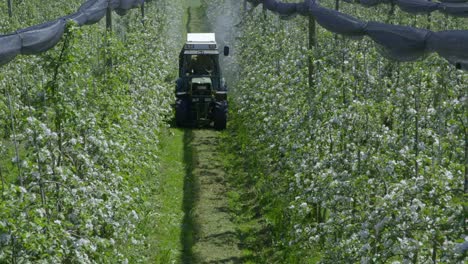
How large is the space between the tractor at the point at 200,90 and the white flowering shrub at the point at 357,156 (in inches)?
91.4

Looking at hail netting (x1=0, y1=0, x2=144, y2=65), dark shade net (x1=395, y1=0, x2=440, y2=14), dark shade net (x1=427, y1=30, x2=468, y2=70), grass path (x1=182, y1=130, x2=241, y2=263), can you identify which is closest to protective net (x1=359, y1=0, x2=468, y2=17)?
dark shade net (x1=395, y1=0, x2=440, y2=14)

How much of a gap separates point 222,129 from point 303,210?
9.97 m

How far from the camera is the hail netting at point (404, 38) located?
641 cm

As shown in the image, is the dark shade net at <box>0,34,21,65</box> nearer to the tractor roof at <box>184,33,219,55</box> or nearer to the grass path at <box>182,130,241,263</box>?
the grass path at <box>182,130,241,263</box>

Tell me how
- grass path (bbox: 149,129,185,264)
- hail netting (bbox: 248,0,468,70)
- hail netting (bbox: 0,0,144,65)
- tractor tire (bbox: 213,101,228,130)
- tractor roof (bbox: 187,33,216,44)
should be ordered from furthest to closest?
1. tractor roof (bbox: 187,33,216,44)
2. tractor tire (bbox: 213,101,228,130)
3. grass path (bbox: 149,129,185,264)
4. hail netting (bbox: 0,0,144,65)
5. hail netting (bbox: 248,0,468,70)

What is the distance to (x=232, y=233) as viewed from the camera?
37.4 ft

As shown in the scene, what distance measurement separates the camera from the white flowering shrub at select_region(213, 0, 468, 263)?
5469mm

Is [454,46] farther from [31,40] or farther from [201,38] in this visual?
[201,38]

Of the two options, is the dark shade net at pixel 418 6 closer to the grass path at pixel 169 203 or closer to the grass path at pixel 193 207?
the grass path at pixel 193 207

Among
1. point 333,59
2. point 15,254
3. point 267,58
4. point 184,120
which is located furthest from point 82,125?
point 184,120

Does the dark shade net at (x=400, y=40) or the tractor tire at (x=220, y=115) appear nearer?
the dark shade net at (x=400, y=40)

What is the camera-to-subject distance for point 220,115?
1753cm

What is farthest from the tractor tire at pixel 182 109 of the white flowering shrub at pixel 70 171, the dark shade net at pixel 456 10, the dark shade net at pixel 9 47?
the dark shade net at pixel 9 47

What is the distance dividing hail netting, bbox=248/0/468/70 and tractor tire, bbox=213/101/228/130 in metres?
6.42
